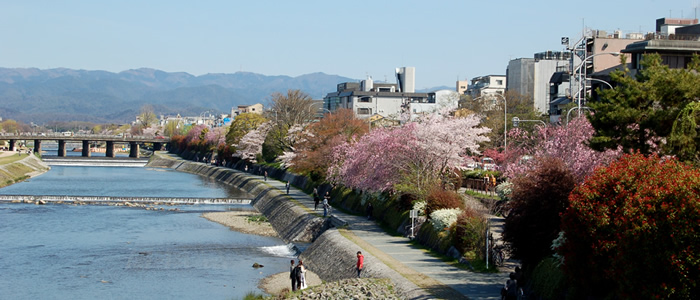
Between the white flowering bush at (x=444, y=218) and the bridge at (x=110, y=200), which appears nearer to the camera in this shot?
the white flowering bush at (x=444, y=218)

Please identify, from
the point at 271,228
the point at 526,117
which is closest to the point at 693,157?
the point at 271,228

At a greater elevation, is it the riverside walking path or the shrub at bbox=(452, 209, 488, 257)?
the shrub at bbox=(452, 209, 488, 257)

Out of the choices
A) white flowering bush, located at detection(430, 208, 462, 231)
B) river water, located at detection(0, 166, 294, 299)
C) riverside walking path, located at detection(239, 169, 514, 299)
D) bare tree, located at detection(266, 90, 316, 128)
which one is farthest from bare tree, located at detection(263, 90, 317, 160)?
white flowering bush, located at detection(430, 208, 462, 231)

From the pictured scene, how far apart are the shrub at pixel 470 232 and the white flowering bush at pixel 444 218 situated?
5.15 feet

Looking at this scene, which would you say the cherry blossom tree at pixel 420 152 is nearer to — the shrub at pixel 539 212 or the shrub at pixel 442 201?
the shrub at pixel 442 201

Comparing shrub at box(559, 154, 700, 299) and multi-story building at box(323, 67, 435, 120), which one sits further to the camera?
multi-story building at box(323, 67, 435, 120)

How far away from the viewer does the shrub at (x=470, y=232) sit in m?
33.8

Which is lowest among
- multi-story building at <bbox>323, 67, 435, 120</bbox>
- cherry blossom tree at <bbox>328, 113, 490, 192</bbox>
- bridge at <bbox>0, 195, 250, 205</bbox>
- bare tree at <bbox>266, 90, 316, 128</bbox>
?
bridge at <bbox>0, 195, 250, 205</bbox>

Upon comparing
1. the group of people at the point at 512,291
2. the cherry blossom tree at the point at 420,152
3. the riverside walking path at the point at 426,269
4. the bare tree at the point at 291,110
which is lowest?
the riverside walking path at the point at 426,269

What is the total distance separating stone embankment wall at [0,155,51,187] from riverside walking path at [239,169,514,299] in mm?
75620

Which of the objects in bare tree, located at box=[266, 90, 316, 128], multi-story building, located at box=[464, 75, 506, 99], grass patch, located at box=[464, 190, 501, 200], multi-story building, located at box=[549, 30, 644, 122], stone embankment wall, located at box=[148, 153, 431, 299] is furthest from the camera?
multi-story building, located at box=[464, 75, 506, 99]

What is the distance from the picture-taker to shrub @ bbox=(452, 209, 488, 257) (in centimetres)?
3380

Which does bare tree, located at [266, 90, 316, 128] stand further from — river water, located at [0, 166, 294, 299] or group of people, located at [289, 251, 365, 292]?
group of people, located at [289, 251, 365, 292]

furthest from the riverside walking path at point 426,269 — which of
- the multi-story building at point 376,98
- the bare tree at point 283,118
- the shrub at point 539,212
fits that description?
the multi-story building at point 376,98
